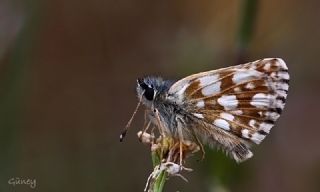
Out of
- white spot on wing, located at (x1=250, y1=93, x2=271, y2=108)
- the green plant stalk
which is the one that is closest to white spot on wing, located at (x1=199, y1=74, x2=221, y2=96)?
white spot on wing, located at (x1=250, y1=93, x2=271, y2=108)

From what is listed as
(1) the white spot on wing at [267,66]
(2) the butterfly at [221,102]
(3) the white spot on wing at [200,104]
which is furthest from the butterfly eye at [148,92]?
(1) the white spot on wing at [267,66]

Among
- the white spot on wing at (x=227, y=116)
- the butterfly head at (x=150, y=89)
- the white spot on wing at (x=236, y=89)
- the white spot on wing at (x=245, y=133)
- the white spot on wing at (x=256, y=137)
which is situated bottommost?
the white spot on wing at (x=256, y=137)

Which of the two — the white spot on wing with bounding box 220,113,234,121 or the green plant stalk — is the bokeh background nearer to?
the white spot on wing with bounding box 220,113,234,121

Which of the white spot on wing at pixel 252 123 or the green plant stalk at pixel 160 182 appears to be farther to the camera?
the white spot on wing at pixel 252 123

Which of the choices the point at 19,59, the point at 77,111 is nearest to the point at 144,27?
the point at 77,111

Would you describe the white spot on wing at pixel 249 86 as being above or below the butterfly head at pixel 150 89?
below

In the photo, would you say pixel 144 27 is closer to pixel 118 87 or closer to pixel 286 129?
pixel 118 87

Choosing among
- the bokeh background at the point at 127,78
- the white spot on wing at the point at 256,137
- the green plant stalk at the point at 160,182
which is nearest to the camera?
the green plant stalk at the point at 160,182

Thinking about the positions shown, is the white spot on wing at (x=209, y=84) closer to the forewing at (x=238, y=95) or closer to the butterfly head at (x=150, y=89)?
the forewing at (x=238, y=95)
